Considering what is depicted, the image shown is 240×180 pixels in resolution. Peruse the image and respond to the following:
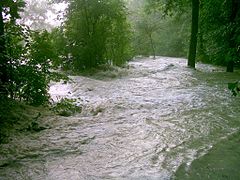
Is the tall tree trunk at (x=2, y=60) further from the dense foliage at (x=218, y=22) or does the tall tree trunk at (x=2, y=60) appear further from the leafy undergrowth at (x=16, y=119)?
the dense foliage at (x=218, y=22)

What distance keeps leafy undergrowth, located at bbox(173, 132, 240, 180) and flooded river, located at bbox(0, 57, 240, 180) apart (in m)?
0.14

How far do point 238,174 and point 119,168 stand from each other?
5.17ft

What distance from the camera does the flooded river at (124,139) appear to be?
4754 mm

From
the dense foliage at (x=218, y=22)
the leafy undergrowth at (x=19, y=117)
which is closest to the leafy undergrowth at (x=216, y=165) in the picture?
the leafy undergrowth at (x=19, y=117)

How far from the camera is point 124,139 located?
6105 millimetres

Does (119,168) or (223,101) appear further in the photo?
(223,101)

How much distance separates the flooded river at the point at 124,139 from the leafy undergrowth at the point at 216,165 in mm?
141

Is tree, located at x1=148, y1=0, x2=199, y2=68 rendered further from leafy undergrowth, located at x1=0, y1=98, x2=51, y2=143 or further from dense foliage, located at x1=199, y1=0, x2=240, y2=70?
leafy undergrowth, located at x1=0, y1=98, x2=51, y2=143

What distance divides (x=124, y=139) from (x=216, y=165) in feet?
5.83

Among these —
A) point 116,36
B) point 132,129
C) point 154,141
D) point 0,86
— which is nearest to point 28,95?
point 0,86

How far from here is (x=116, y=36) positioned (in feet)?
72.1

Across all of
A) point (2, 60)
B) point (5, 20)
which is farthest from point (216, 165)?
point (5, 20)

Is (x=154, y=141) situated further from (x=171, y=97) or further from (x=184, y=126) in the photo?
(x=171, y=97)

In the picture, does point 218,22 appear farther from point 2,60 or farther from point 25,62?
point 2,60
